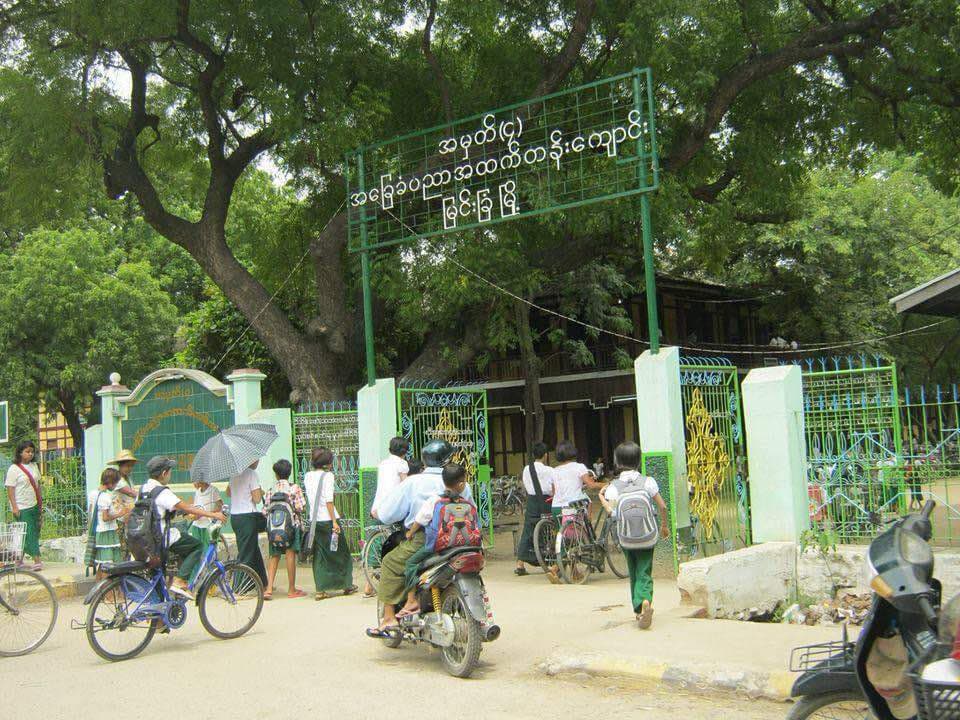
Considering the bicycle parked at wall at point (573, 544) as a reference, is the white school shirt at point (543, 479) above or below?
above

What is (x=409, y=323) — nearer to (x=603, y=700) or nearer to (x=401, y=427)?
(x=401, y=427)

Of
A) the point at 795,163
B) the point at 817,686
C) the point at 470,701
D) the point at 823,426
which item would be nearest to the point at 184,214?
the point at 795,163

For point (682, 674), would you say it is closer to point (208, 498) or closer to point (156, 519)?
point (156, 519)

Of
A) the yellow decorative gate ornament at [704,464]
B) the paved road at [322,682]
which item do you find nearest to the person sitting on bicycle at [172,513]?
the paved road at [322,682]

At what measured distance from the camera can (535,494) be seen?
11789 millimetres

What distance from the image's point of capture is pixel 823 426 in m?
10.6

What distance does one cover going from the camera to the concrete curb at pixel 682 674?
616 cm

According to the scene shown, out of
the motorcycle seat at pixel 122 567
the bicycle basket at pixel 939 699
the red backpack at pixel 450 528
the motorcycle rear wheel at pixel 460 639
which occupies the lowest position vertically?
the motorcycle rear wheel at pixel 460 639

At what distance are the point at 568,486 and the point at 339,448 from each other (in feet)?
12.9

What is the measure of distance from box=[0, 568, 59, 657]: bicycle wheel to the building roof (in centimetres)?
976

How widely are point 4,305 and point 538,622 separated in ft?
77.1

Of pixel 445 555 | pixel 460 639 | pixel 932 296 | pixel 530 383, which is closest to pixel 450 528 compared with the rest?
pixel 445 555

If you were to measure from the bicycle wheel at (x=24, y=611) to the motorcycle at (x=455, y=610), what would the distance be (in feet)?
11.2

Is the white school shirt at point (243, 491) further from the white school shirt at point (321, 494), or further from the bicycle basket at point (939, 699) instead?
the bicycle basket at point (939, 699)
